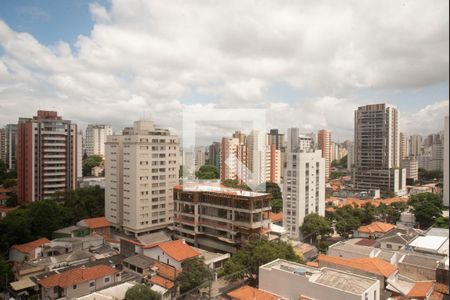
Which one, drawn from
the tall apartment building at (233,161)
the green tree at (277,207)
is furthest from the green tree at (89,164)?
the green tree at (277,207)

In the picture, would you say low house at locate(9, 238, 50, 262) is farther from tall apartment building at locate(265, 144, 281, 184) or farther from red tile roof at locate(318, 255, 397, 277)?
tall apartment building at locate(265, 144, 281, 184)

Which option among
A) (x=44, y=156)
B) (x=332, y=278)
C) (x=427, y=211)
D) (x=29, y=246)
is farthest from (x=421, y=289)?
(x=44, y=156)

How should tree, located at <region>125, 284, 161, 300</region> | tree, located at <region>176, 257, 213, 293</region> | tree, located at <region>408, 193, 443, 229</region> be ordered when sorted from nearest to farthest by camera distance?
tree, located at <region>125, 284, 161, 300</region> → tree, located at <region>176, 257, 213, 293</region> → tree, located at <region>408, 193, 443, 229</region>

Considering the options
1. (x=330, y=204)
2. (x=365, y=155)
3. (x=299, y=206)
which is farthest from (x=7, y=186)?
(x=365, y=155)

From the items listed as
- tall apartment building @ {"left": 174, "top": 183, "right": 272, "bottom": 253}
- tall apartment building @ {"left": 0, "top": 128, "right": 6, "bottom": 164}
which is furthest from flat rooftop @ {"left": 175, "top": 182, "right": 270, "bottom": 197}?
tall apartment building @ {"left": 0, "top": 128, "right": 6, "bottom": 164}

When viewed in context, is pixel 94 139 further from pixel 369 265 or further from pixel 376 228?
pixel 369 265
